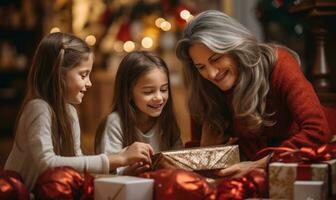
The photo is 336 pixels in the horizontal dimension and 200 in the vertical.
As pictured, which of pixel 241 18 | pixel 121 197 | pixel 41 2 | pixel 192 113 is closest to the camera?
pixel 121 197

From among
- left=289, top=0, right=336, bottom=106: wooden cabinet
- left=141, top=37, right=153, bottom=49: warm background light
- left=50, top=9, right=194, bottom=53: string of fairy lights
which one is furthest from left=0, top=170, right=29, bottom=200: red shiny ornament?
left=141, top=37, right=153, bottom=49: warm background light

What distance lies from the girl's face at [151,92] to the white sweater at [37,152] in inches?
9.8

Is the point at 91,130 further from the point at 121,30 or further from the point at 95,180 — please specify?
the point at 95,180

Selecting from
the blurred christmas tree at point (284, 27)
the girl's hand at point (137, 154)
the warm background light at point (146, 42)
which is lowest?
the girl's hand at point (137, 154)

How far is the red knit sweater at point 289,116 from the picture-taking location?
67.3 inches

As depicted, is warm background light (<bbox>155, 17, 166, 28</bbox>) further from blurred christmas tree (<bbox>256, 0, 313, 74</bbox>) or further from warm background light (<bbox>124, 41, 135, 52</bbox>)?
blurred christmas tree (<bbox>256, 0, 313, 74</bbox>)

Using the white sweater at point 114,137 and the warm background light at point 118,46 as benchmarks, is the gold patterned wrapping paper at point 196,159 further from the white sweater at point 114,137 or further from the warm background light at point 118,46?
the warm background light at point 118,46

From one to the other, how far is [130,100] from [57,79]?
0.89 feet

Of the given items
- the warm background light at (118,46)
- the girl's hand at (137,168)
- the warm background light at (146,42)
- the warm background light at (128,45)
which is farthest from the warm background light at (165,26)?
the girl's hand at (137,168)

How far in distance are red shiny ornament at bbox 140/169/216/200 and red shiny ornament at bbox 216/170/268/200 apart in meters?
0.02

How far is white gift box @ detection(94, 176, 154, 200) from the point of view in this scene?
4.57ft

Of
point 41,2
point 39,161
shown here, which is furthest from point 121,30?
point 39,161

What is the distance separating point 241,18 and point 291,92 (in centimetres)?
256

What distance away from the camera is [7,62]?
512 cm
